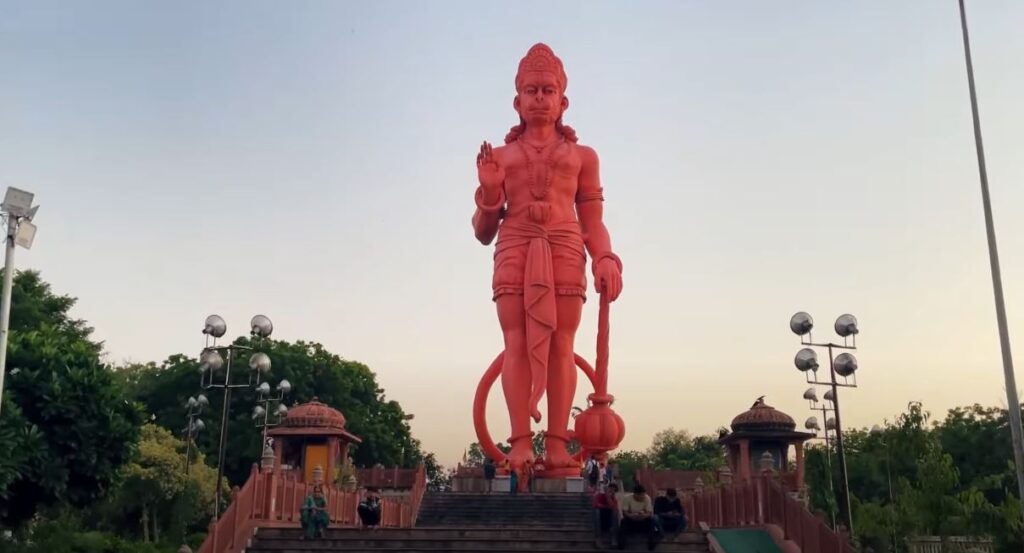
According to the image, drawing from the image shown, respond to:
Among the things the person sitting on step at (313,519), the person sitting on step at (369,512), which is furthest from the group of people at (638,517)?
the person sitting on step at (369,512)

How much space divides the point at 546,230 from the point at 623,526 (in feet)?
27.9

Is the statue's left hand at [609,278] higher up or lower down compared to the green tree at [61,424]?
higher up

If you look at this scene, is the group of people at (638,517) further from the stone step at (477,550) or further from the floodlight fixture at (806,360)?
the floodlight fixture at (806,360)

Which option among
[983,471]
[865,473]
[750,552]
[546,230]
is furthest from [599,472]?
[983,471]

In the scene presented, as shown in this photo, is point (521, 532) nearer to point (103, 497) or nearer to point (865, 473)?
point (103, 497)

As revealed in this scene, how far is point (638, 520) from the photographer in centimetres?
1151

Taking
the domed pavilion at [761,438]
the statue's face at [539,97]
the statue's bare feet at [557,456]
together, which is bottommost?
the statue's bare feet at [557,456]

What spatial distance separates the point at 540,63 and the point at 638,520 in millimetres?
10834

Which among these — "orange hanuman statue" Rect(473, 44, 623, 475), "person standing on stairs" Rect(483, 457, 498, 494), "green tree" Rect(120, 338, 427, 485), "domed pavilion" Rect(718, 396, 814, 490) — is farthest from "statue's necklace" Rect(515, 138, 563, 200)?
"green tree" Rect(120, 338, 427, 485)

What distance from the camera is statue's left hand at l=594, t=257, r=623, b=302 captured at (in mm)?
18766

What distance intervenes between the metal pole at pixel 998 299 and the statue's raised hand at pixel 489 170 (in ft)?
29.4

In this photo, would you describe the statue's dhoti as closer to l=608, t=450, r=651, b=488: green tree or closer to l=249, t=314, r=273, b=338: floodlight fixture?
l=249, t=314, r=273, b=338: floodlight fixture

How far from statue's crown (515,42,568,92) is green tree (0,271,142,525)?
31.9ft

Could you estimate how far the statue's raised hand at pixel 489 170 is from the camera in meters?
18.5
